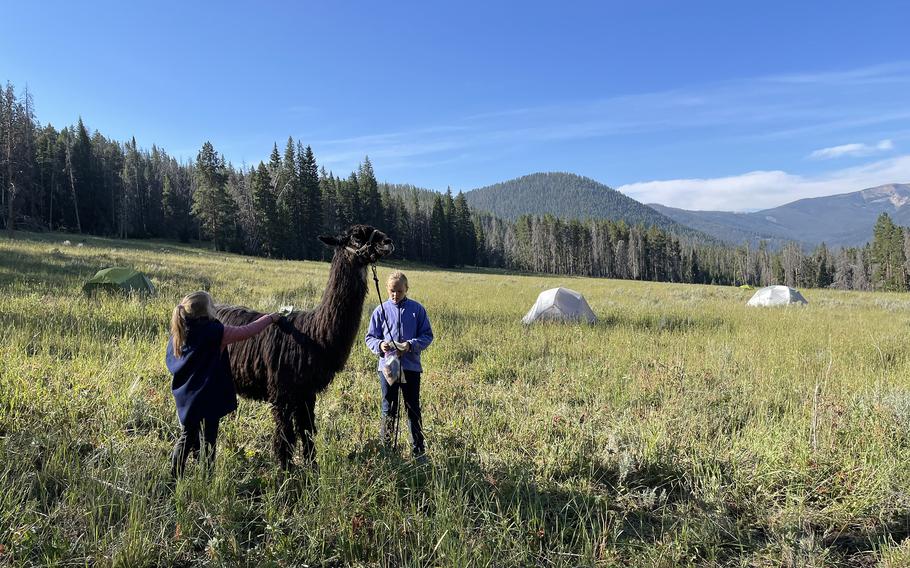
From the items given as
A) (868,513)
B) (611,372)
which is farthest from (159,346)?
(868,513)

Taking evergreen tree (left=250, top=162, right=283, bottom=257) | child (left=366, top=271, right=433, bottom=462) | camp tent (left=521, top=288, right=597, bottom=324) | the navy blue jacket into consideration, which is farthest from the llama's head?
evergreen tree (left=250, top=162, right=283, bottom=257)

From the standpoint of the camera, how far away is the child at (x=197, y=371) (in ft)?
10.7

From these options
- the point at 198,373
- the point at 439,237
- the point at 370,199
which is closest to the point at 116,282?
the point at 198,373

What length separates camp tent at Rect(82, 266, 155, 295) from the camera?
36.9 ft

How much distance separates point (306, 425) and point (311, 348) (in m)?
0.71

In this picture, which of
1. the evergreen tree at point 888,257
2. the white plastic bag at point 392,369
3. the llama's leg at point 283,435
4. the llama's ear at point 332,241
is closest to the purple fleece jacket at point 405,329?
the white plastic bag at point 392,369

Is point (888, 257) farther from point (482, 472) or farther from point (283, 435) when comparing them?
point (283, 435)

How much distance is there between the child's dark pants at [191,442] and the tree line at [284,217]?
49.5 m

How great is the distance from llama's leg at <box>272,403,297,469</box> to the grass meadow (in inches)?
4.9

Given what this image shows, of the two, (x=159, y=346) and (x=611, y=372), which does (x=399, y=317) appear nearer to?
(x=611, y=372)

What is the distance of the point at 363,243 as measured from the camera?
366 centimetres

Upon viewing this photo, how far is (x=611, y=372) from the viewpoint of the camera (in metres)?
7.00

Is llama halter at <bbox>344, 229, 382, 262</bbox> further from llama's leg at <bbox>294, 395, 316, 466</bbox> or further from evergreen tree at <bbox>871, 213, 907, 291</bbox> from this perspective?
evergreen tree at <bbox>871, 213, 907, 291</bbox>

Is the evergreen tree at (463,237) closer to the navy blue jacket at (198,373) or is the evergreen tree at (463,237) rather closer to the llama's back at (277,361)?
the llama's back at (277,361)
